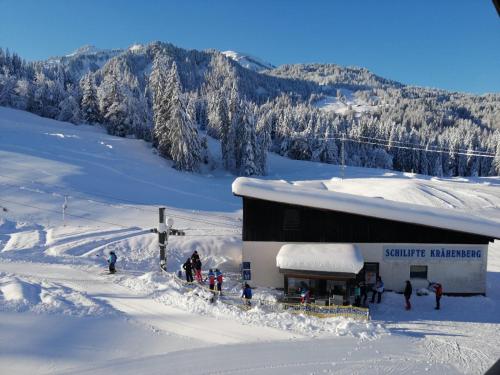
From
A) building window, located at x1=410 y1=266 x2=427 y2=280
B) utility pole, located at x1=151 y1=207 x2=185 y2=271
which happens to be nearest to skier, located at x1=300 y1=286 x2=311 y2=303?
building window, located at x1=410 y1=266 x2=427 y2=280

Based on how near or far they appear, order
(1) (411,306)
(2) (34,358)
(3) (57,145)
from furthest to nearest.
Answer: (3) (57,145) → (1) (411,306) → (2) (34,358)

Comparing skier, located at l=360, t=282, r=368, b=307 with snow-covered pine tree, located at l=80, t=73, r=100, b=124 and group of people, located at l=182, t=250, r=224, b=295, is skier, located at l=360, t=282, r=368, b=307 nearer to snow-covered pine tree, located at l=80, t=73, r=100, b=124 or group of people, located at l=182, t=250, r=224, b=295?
group of people, located at l=182, t=250, r=224, b=295

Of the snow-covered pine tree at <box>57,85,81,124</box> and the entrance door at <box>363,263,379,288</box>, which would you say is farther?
the snow-covered pine tree at <box>57,85,81,124</box>

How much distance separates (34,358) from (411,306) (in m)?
14.1

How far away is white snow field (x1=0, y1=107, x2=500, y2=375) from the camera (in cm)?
1094

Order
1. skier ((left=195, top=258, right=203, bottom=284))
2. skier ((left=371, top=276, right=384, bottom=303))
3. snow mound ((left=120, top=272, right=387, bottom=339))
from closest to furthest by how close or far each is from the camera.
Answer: snow mound ((left=120, top=272, right=387, bottom=339))
skier ((left=371, top=276, right=384, bottom=303))
skier ((left=195, top=258, right=203, bottom=284))

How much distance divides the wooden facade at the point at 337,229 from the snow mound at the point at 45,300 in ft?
25.2

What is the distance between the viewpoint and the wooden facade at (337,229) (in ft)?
62.0

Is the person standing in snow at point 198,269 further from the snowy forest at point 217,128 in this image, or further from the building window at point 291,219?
the snowy forest at point 217,128

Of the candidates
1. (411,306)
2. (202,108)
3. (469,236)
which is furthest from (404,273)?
(202,108)

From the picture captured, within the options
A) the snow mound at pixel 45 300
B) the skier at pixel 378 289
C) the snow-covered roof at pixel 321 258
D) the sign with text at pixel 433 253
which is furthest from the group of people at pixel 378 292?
the snow mound at pixel 45 300

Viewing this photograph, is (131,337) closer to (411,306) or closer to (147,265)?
(147,265)

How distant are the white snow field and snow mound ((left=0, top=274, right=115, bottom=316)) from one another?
0.04 m

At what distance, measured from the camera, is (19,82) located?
89.1 metres
